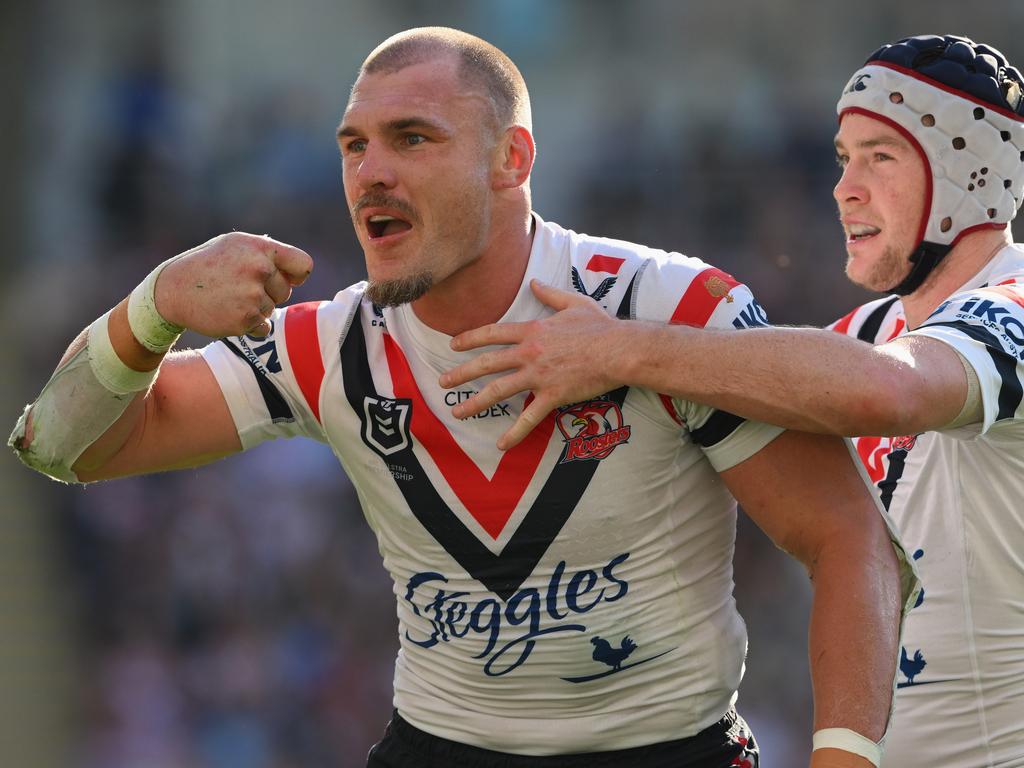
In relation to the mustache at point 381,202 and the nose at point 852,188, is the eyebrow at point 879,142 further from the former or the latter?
the mustache at point 381,202

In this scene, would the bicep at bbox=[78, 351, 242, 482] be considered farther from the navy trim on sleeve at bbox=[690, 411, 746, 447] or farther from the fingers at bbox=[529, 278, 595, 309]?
the navy trim on sleeve at bbox=[690, 411, 746, 447]

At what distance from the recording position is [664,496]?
369 cm

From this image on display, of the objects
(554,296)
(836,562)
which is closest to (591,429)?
(554,296)

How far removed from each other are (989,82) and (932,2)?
11.1m

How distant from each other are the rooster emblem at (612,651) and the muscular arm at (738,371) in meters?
0.60

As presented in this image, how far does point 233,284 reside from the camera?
353cm

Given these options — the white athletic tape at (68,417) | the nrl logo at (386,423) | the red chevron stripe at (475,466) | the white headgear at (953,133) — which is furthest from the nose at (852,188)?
the white athletic tape at (68,417)

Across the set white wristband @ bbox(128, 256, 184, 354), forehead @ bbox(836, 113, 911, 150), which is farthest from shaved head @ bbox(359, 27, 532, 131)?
forehead @ bbox(836, 113, 911, 150)

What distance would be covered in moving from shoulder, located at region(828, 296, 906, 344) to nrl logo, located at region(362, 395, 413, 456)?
1488mm

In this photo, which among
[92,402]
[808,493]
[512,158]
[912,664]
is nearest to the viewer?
[808,493]

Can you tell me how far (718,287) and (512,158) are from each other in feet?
2.31

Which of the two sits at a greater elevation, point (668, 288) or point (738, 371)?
point (668, 288)

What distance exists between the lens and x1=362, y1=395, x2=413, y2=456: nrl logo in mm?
3859

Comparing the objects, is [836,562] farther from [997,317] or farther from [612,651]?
[997,317]
